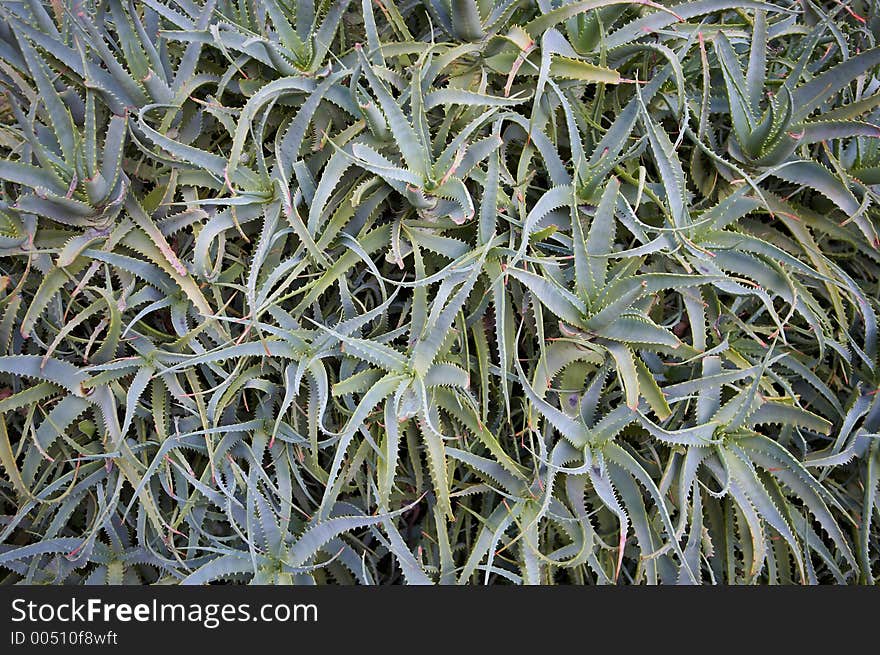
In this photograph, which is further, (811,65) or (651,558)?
(811,65)

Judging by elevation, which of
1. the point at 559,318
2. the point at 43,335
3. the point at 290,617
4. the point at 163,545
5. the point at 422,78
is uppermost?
the point at 422,78

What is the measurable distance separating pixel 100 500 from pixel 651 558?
67cm

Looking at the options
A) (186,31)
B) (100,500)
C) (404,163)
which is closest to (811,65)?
(404,163)

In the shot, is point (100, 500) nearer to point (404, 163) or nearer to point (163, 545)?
point (163, 545)

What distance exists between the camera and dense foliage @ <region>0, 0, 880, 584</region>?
2.65 feet

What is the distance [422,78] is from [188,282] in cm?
37

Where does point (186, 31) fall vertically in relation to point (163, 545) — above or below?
above

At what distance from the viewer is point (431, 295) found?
33.9 inches

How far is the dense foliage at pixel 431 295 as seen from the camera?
0.81 m

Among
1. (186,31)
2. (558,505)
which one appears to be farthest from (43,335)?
(558,505)

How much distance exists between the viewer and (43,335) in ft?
3.00

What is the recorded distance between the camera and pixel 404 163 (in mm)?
842

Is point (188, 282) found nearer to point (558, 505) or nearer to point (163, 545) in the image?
point (163, 545)

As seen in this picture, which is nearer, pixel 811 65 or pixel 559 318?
pixel 559 318
